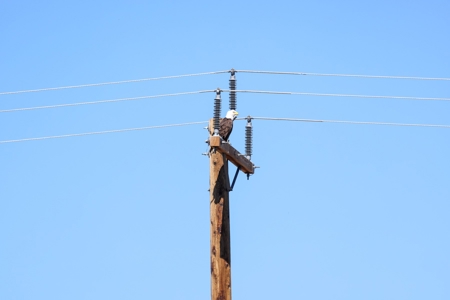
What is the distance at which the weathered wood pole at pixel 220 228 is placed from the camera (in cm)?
759

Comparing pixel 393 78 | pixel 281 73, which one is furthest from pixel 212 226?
pixel 393 78

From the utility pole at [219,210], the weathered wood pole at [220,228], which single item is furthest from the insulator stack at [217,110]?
the weathered wood pole at [220,228]

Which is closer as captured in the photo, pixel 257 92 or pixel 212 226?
pixel 212 226

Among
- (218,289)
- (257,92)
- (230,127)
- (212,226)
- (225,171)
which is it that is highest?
(257,92)

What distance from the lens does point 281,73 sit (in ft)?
30.0

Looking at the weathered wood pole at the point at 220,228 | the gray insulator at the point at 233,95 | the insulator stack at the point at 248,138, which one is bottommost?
the weathered wood pole at the point at 220,228

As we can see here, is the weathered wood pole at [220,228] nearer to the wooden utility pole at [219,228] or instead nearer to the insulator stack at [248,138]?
the wooden utility pole at [219,228]

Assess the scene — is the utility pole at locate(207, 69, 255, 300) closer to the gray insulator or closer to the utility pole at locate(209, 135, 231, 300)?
the utility pole at locate(209, 135, 231, 300)

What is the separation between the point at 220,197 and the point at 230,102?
1.29m

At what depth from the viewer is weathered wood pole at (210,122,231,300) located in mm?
7590

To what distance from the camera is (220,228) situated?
302 inches

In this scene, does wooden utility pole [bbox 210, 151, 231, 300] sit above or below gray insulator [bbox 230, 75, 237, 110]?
below

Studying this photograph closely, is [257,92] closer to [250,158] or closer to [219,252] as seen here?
[250,158]


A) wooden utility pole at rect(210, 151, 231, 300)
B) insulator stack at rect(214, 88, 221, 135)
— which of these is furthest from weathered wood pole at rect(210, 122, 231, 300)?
insulator stack at rect(214, 88, 221, 135)
